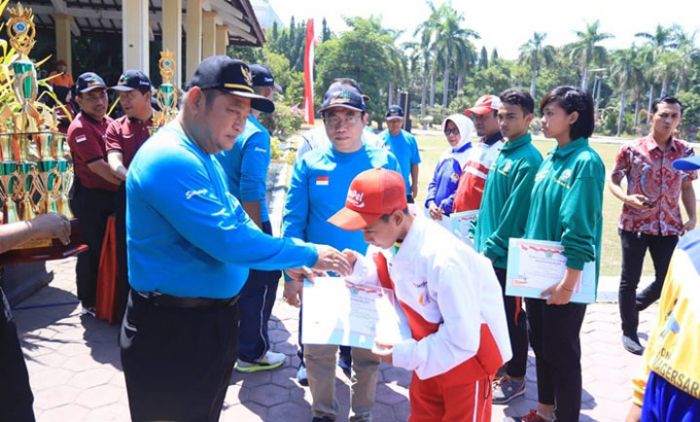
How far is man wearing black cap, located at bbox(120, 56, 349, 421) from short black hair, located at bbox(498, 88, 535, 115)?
1921 millimetres

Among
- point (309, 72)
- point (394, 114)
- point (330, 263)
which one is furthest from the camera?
point (309, 72)

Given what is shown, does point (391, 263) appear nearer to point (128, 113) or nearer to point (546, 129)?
point (546, 129)

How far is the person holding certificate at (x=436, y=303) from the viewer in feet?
6.56

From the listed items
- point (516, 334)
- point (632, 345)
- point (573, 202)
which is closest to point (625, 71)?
point (632, 345)

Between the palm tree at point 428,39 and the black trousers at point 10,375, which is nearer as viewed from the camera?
the black trousers at point 10,375

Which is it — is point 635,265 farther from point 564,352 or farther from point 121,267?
point 121,267

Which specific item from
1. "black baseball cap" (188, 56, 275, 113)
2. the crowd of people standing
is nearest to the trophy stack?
the crowd of people standing

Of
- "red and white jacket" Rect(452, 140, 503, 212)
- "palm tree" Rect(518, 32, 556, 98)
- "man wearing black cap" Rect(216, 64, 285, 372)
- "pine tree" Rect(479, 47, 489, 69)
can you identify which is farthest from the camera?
"pine tree" Rect(479, 47, 489, 69)

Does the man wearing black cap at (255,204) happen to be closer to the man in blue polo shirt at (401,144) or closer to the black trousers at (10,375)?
the black trousers at (10,375)

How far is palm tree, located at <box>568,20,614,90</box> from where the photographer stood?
217 ft

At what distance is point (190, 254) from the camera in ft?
6.72

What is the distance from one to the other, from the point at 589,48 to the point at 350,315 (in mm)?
74245

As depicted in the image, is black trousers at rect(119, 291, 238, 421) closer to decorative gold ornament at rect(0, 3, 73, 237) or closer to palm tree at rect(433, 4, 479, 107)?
decorative gold ornament at rect(0, 3, 73, 237)

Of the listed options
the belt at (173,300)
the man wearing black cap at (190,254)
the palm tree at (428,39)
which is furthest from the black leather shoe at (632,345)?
the palm tree at (428,39)
